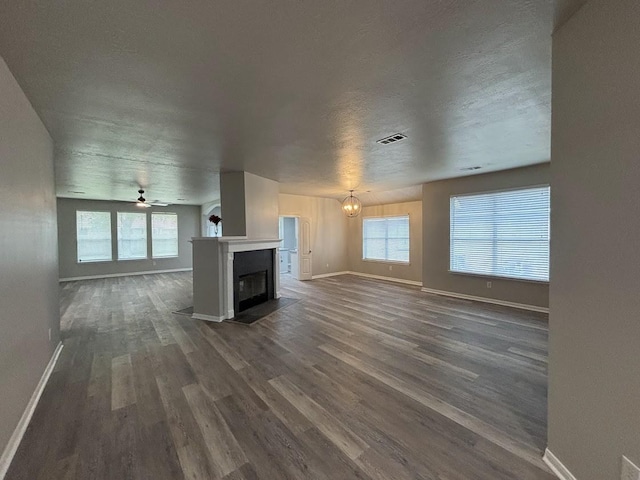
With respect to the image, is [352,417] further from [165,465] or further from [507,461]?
[165,465]

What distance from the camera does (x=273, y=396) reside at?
237cm

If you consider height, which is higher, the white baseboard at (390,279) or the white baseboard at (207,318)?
the white baseboard at (390,279)

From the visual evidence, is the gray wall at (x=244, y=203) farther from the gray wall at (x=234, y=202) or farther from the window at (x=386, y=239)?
the window at (x=386, y=239)

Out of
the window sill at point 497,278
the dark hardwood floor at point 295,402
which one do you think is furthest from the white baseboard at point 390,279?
the dark hardwood floor at point 295,402

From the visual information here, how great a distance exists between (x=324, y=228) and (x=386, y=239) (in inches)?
80.6

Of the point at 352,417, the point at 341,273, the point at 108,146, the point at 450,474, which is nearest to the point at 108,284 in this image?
the point at 108,146

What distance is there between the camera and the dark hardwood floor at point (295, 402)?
1.65m

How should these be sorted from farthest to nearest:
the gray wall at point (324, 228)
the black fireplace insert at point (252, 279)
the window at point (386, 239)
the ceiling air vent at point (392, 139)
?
the gray wall at point (324, 228)
the window at point (386, 239)
the black fireplace insert at point (252, 279)
the ceiling air vent at point (392, 139)

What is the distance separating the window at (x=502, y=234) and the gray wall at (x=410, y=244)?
1.36 m

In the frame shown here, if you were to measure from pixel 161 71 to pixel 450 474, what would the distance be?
3194mm

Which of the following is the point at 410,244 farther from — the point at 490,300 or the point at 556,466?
the point at 556,466

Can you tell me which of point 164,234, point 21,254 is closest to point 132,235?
point 164,234

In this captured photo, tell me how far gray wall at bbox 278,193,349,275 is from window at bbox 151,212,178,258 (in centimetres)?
518

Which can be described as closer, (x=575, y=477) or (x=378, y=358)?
(x=575, y=477)
